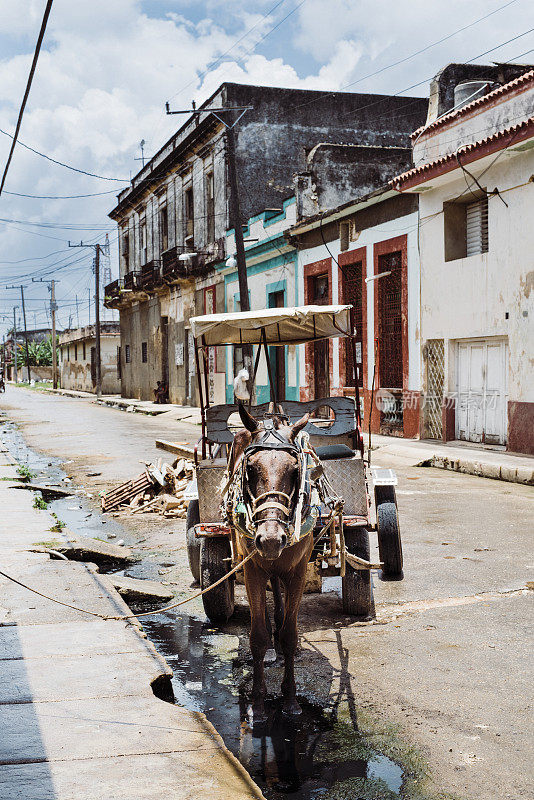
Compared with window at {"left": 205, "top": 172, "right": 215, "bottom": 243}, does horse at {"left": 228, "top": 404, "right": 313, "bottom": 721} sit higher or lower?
lower

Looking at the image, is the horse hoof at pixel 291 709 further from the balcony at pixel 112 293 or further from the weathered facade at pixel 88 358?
the weathered facade at pixel 88 358

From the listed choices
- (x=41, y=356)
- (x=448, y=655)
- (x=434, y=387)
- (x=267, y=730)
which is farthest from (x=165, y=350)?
(x=41, y=356)

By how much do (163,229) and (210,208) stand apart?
7510mm

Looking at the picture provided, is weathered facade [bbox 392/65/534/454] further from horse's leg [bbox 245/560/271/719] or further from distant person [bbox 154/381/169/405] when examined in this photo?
distant person [bbox 154/381/169/405]

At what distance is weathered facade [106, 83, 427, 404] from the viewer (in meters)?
28.6

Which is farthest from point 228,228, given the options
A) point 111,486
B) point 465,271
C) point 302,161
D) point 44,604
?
point 44,604

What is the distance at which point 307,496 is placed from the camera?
158 inches

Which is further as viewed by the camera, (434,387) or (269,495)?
(434,387)

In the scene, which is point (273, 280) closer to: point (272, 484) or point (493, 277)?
point (493, 277)

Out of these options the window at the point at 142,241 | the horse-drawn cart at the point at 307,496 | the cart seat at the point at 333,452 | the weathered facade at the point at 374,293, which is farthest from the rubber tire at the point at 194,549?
the window at the point at 142,241

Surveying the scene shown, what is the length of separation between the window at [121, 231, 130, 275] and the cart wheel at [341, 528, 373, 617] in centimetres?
4262

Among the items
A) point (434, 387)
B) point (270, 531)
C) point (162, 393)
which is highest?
point (434, 387)

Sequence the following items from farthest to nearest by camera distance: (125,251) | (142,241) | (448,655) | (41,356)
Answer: (41,356) < (125,251) < (142,241) < (448,655)

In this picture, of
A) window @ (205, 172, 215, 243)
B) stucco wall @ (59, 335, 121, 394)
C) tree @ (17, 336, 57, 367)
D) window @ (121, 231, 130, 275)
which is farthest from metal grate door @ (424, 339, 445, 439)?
tree @ (17, 336, 57, 367)
